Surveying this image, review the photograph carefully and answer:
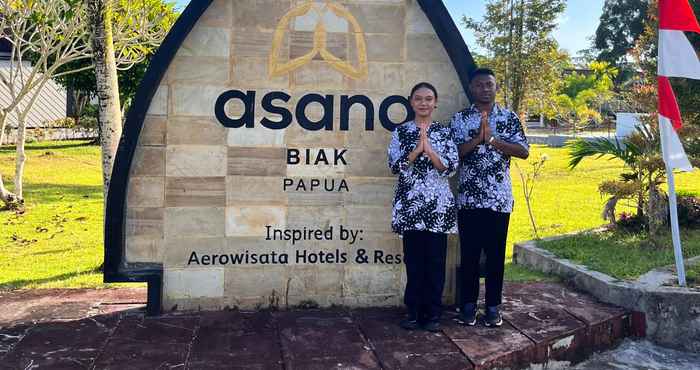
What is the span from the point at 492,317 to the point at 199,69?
2.83 metres

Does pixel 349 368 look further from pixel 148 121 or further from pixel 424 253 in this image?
pixel 148 121

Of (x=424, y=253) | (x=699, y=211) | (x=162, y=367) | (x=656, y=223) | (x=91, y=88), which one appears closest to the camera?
(x=162, y=367)

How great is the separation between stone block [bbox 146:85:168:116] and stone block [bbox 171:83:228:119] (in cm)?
6

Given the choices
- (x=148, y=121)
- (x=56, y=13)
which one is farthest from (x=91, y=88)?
(x=148, y=121)

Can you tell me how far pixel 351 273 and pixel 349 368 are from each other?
4.00 ft

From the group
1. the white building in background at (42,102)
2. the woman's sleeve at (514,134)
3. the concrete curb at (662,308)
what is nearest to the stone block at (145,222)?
the woman's sleeve at (514,134)

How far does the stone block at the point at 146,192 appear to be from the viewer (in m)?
4.67

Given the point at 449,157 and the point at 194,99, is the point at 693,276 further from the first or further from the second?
the point at 194,99

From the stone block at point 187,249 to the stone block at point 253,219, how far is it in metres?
0.13

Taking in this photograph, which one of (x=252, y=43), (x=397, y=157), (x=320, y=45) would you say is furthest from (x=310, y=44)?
(x=397, y=157)

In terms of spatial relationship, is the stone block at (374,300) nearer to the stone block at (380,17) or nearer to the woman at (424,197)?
the woman at (424,197)

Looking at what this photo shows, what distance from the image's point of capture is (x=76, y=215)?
34.7 feet

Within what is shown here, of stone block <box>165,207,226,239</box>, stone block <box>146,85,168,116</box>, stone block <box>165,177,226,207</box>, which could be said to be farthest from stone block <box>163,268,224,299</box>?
stone block <box>146,85,168,116</box>

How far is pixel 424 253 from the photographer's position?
441 cm
